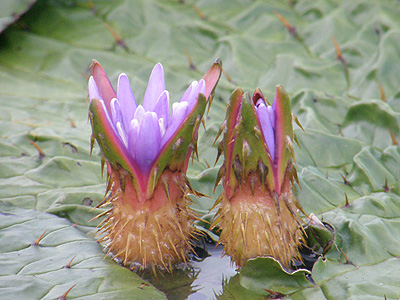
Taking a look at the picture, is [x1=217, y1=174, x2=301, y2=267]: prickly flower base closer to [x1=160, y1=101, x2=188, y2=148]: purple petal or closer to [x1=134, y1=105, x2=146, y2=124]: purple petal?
[x1=160, y1=101, x2=188, y2=148]: purple petal

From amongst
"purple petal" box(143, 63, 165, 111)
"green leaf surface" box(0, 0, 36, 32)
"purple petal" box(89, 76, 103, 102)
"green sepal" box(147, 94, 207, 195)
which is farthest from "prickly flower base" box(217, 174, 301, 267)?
"green leaf surface" box(0, 0, 36, 32)

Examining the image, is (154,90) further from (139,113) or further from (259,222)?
(259,222)

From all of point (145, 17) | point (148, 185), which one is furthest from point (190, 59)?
point (148, 185)

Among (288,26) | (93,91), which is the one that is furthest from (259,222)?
(288,26)

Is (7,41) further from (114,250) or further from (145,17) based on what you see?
(114,250)

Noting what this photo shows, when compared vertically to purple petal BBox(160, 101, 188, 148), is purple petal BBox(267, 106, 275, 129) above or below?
above
